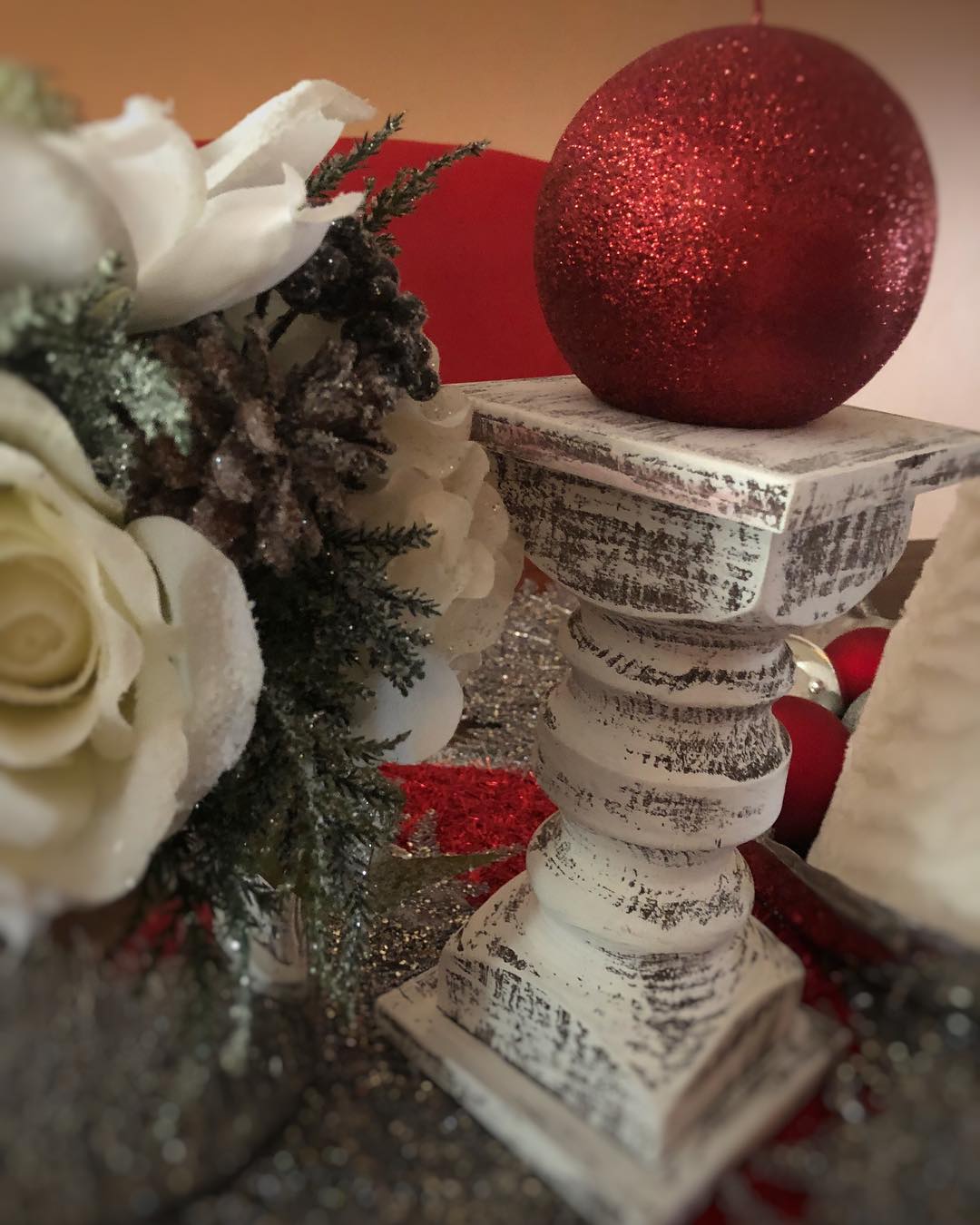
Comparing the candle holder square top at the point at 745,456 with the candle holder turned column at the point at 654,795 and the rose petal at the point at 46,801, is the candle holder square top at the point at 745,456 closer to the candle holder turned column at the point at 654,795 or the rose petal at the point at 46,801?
the candle holder turned column at the point at 654,795

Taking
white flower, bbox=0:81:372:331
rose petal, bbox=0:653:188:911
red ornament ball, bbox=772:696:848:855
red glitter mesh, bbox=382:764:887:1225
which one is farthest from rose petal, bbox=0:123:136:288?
red ornament ball, bbox=772:696:848:855

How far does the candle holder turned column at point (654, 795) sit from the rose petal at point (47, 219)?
0.15m

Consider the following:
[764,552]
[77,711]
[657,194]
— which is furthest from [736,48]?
[77,711]

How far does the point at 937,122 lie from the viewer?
10.2 inches

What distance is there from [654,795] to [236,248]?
0.76 ft

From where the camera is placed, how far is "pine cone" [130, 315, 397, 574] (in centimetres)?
28

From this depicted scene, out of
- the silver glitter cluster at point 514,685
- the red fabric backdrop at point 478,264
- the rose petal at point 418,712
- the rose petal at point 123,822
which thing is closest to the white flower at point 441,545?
the rose petal at point 418,712

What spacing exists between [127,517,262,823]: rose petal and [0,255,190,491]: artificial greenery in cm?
3

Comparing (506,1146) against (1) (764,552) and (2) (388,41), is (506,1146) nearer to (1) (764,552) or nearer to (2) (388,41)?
(1) (764,552)

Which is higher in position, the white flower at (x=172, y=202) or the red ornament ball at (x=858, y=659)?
the white flower at (x=172, y=202)

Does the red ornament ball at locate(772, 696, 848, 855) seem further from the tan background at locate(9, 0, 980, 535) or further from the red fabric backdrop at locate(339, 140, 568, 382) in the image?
the red fabric backdrop at locate(339, 140, 568, 382)

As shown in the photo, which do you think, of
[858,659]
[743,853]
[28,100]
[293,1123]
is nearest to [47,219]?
[28,100]

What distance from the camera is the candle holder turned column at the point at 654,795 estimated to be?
28cm

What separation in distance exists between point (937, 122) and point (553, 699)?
0.24 meters
